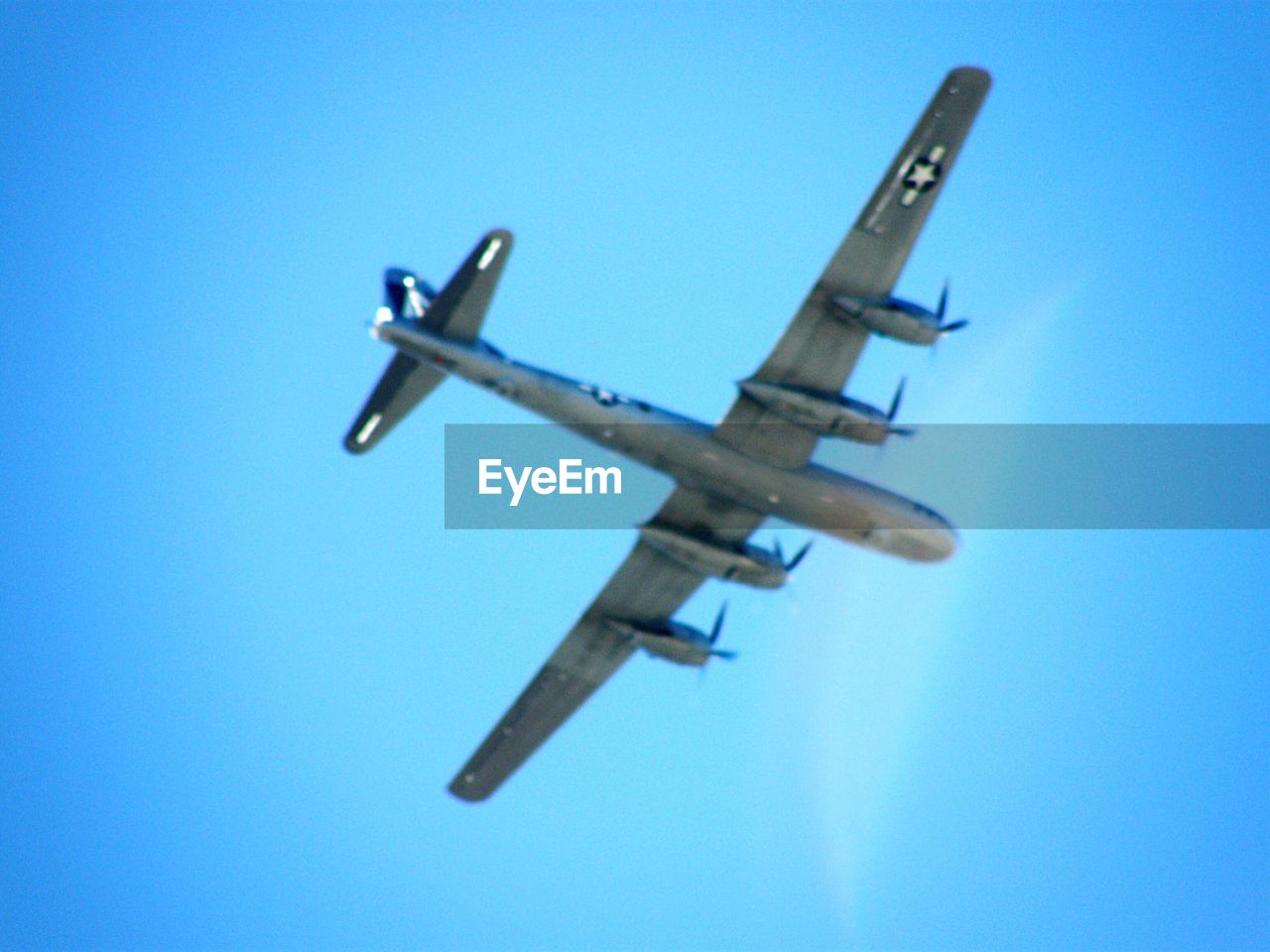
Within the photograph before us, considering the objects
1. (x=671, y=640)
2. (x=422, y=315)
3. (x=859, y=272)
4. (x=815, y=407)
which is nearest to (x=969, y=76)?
(x=859, y=272)

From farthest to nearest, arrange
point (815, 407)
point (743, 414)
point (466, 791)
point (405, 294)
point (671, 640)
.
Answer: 1. point (466, 791)
2. point (671, 640)
3. point (405, 294)
4. point (743, 414)
5. point (815, 407)

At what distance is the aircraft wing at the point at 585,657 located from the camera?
38719 millimetres

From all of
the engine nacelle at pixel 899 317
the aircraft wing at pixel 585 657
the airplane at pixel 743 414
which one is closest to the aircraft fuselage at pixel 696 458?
the airplane at pixel 743 414

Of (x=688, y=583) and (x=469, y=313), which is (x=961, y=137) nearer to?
(x=469, y=313)

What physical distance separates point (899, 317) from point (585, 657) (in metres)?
13.9

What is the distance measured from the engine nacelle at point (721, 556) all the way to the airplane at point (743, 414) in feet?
0.12

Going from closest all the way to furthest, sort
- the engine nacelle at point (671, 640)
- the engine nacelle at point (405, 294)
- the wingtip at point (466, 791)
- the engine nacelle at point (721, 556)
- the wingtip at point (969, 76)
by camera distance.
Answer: the wingtip at point (969, 76)
the engine nacelle at point (405, 294)
the engine nacelle at point (721, 556)
the engine nacelle at point (671, 640)
the wingtip at point (466, 791)

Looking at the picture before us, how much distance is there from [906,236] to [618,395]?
25.4 feet

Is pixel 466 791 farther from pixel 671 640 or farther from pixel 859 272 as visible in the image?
pixel 859 272

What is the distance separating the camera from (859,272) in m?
32.8

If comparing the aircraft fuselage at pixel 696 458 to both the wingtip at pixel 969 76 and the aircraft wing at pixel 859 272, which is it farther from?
the wingtip at pixel 969 76

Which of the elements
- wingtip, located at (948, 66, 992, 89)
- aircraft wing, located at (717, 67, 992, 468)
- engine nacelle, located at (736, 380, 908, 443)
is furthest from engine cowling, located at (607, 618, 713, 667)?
wingtip, located at (948, 66, 992, 89)

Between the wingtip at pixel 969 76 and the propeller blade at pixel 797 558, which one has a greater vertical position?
the wingtip at pixel 969 76

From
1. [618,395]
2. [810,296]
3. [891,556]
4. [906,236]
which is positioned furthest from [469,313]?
[891,556]
